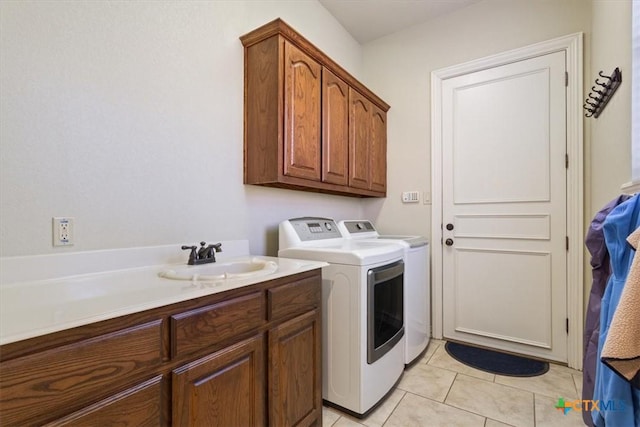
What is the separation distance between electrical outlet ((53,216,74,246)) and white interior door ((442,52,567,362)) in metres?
2.54

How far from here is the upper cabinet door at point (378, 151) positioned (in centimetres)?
267

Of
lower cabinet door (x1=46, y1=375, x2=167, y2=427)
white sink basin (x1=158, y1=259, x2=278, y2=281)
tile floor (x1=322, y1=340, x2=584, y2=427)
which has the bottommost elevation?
tile floor (x1=322, y1=340, x2=584, y2=427)

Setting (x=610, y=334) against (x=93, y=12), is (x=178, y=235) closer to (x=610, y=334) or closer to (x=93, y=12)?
(x=93, y=12)

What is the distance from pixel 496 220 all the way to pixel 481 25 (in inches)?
64.6

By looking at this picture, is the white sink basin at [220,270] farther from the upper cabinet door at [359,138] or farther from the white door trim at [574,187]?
the white door trim at [574,187]

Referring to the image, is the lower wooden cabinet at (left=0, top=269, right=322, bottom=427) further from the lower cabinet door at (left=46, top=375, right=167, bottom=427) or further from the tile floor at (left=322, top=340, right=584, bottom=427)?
the tile floor at (left=322, top=340, right=584, bottom=427)

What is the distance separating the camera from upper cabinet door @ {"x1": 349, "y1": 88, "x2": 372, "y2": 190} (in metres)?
2.37

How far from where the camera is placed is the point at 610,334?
0.76 metres

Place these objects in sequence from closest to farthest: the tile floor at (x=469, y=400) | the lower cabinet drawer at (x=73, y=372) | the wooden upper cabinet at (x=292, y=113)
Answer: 1. the lower cabinet drawer at (x=73, y=372)
2. the tile floor at (x=469, y=400)
3. the wooden upper cabinet at (x=292, y=113)

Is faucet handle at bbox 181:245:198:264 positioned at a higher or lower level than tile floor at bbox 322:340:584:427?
higher

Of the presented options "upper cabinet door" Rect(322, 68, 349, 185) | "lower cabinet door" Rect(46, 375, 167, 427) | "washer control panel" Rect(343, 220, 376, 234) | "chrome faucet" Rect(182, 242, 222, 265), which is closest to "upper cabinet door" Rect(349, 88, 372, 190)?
"upper cabinet door" Rect(322, 68, 349, 185)

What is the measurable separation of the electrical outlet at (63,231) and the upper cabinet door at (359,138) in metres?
1.74

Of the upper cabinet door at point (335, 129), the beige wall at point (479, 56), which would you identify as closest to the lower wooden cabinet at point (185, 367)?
the upper cabinet door at point (335, 129)

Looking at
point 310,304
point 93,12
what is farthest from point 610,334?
point 93,12
